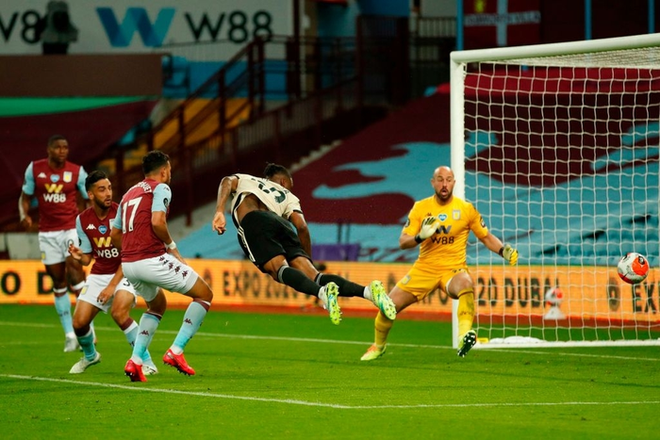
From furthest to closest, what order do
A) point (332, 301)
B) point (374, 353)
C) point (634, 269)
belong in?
point (374, 353)
point (634, 269)
point (332, 301)

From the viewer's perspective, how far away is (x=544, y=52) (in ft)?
42.8

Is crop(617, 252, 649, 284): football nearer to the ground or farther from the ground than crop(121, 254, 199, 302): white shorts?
nearer to the ground

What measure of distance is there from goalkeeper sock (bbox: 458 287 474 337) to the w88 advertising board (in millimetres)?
19798

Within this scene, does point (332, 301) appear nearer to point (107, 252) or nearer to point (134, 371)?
point (134, 371)

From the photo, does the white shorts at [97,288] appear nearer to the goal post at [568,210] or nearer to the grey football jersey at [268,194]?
the grey football jersey at [268,194]

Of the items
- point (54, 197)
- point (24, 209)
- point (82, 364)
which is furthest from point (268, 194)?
point (24, 209)

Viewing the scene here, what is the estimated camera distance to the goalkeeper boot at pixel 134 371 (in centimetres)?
1072

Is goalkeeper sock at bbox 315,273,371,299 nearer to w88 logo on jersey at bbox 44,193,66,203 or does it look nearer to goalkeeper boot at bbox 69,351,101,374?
goalkeeper boot at bbox 69,351,101,374

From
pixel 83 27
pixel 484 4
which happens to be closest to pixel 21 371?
pixel 484 4

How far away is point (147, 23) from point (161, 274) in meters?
22.0

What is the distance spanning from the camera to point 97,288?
11.8 meters

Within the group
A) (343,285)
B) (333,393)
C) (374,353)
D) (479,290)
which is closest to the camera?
(333,393)

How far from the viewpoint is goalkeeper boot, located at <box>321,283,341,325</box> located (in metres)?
10.2

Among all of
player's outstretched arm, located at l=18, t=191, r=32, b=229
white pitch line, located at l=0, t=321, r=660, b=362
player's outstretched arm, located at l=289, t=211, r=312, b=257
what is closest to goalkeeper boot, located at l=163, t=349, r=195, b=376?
player's outstretched arm, located at l=289, t=211, r=312, b=257
